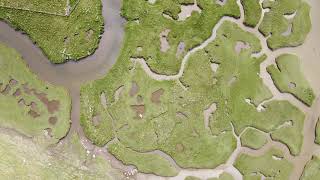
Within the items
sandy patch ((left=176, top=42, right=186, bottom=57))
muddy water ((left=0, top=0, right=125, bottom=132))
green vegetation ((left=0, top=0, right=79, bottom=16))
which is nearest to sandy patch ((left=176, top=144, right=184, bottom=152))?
sandy patch ((left=176, top=42, right=186, bottom=57))

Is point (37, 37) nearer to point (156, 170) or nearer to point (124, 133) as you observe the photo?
point (124, 133)

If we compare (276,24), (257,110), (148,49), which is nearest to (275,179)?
(257,110)

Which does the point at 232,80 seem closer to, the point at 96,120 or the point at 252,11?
the point at 252,11

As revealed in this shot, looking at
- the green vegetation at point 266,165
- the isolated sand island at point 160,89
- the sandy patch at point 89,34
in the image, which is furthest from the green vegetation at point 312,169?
the sandy patch at point 89,34

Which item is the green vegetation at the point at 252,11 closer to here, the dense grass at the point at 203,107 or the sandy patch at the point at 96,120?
the dense grass at the point at 203,107

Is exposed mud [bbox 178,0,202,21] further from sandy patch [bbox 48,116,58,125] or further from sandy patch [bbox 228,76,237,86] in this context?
sandy patch [bbox 48,116,58,125]

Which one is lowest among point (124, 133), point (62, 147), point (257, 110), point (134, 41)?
point (62, 147)

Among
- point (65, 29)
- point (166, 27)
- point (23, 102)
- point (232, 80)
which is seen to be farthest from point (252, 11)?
point (23, 102)
